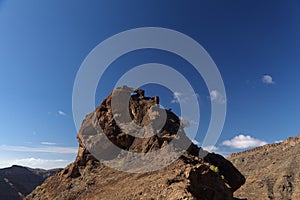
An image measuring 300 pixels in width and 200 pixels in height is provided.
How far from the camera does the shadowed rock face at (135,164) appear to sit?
69.9 ft

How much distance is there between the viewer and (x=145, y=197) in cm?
1997

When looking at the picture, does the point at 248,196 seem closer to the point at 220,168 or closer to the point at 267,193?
the point at 267,193

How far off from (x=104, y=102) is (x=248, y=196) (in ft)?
225

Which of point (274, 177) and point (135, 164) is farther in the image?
point (274, 177)

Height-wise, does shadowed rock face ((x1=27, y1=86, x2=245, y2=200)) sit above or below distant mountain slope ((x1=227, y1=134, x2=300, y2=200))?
below

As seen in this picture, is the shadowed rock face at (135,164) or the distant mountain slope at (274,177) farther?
the distant mountain slope at (274,177)

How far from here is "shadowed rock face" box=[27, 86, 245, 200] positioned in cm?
2130

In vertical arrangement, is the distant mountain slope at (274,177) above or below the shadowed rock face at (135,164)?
above

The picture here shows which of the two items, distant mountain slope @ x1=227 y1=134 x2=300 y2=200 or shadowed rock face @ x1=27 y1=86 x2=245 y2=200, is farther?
distant mountain slope @ x1=227 y1=134 x2=300 y2=200

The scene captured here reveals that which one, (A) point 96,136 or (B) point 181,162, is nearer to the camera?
(B) point 181,162

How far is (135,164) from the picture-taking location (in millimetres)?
26672

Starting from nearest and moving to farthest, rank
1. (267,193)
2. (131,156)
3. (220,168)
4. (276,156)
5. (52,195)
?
(131,156)
(52,195)
(220,168)
(267,193)
(276,156)

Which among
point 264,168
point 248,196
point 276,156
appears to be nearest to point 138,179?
point 248,196

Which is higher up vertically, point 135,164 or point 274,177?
point 274,177
